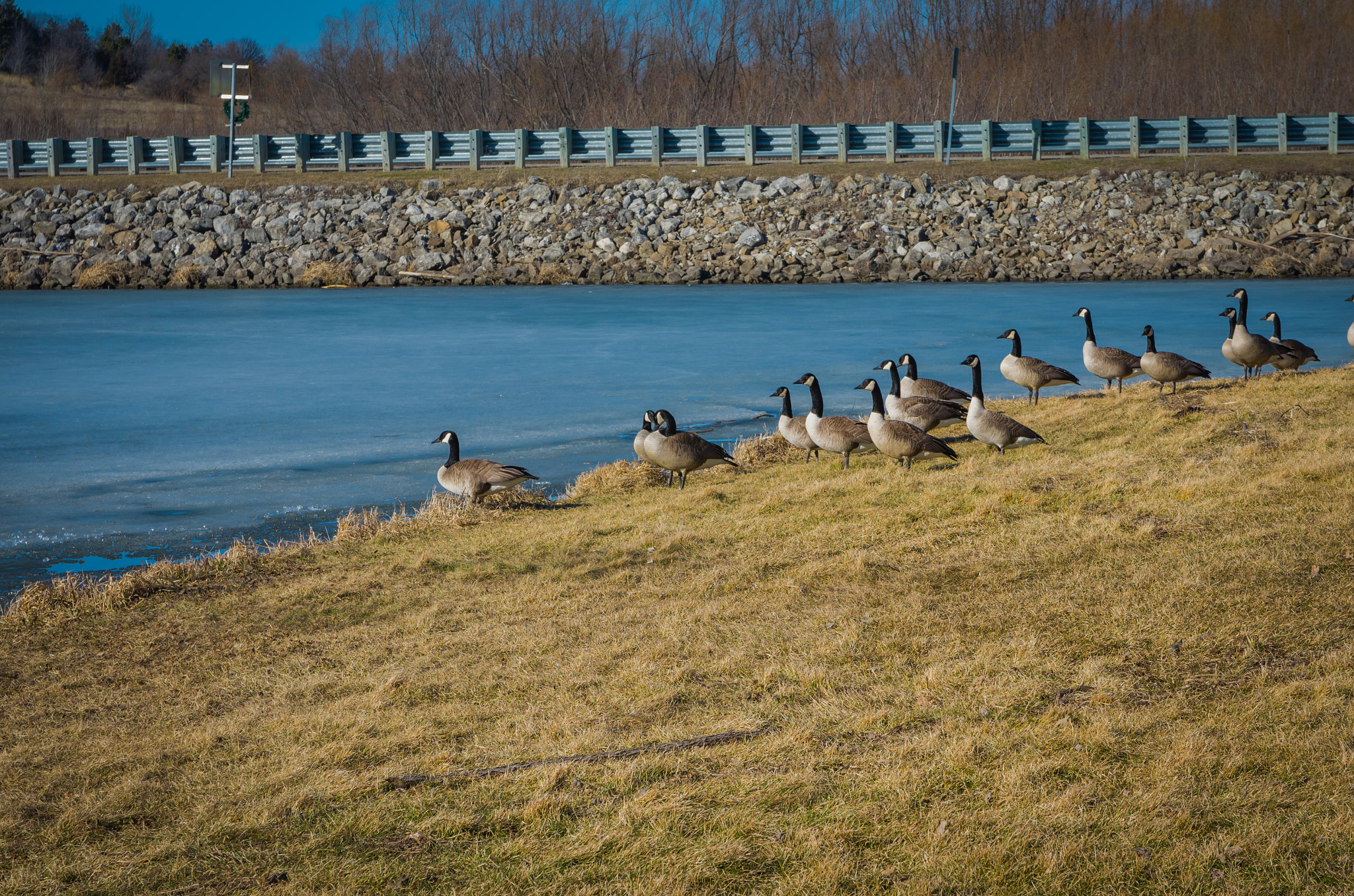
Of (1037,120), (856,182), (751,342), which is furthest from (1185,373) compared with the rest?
(1037,120)

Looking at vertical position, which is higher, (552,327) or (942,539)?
(552,327)

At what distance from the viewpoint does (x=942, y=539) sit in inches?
349

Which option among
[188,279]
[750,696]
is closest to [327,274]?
[188,279]

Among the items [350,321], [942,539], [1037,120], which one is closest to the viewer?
[942,539]

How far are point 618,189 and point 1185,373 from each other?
27.0m

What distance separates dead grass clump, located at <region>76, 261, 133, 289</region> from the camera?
118ft

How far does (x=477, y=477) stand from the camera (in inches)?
419

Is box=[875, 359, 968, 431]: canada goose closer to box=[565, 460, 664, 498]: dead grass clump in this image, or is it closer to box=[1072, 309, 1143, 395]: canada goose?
box=[565, 460, 664, 498]: dead grass clump

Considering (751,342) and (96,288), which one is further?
(96,288)

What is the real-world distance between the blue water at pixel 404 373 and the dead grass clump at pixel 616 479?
64 cm

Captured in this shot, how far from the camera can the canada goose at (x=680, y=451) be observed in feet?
35.5

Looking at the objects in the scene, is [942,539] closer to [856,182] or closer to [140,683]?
[140,683]

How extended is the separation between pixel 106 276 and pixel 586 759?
118ft

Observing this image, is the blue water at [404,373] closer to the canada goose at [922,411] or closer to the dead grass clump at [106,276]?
the canada goose at [922,411]
